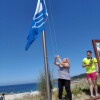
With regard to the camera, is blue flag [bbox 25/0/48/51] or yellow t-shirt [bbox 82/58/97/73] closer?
blue flag [bbox 25/0/48/51]

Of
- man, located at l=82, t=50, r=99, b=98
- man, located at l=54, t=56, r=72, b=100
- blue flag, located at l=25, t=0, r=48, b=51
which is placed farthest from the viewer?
man, located at l=82, t=50, r=99, b=98

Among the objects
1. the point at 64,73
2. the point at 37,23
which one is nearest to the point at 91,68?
the point at 64,73

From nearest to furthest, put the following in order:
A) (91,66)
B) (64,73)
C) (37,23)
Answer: (37,23), (64,73), (91,66)

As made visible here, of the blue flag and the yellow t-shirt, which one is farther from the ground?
the blue flag

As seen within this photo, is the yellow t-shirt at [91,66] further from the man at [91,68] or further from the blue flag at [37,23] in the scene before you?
the blue flag at [37,23]

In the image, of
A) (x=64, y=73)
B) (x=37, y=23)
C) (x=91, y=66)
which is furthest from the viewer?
(x=91, y=66)

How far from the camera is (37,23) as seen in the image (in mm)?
9273

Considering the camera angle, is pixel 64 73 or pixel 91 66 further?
pixel 91 66

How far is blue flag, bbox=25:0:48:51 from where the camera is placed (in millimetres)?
9180

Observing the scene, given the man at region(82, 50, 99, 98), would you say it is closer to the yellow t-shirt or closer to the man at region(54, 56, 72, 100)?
the yellow t-shirt

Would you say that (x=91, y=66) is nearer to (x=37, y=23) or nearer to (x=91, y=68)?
(x=91, y=68)

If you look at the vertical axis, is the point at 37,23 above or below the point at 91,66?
above

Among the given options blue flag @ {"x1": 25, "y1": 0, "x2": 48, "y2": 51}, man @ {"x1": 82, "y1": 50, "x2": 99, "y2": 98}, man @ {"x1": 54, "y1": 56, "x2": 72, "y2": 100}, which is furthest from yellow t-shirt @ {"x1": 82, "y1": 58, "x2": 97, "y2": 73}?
blue flag @ {"x1": 25, "y1": 0, "x2": 48, "y2": 51}

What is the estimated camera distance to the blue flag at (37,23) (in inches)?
361
